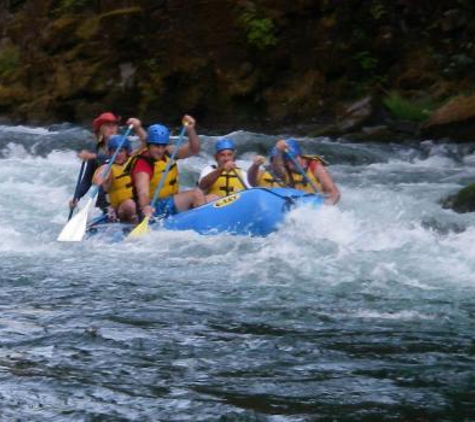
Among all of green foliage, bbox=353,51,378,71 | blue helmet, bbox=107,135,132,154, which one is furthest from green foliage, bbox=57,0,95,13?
blue helmet, bbox=107,135,132,154

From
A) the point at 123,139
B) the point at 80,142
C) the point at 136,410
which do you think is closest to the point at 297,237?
the point at 123,139

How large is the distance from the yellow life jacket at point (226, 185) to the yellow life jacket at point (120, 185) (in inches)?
26.7

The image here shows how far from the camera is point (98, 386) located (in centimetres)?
392

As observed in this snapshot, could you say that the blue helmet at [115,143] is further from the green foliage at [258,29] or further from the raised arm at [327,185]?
the green foliage at [258,29]

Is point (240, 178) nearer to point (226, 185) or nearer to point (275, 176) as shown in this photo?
point (226, 185)

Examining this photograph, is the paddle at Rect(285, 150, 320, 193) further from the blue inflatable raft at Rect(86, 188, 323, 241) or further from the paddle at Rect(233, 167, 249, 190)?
the blue inflatable raft at Rect(86, 188, 323, 241)

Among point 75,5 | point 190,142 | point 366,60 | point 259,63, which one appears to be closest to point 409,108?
point 366,60

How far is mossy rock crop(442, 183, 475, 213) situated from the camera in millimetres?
8883

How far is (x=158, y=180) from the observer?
8086 millimetres

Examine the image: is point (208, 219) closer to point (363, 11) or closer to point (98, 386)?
point (98, 386)

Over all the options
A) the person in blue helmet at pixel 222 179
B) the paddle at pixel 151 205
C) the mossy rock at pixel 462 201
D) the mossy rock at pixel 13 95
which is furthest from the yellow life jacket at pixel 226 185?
the mossy rock at pixel 13 95

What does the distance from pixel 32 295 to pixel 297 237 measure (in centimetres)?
223

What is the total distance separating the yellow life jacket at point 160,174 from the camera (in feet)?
26.3

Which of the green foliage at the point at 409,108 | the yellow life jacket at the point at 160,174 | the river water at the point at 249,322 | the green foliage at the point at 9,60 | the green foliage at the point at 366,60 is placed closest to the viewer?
the river water at the point at 249,322
